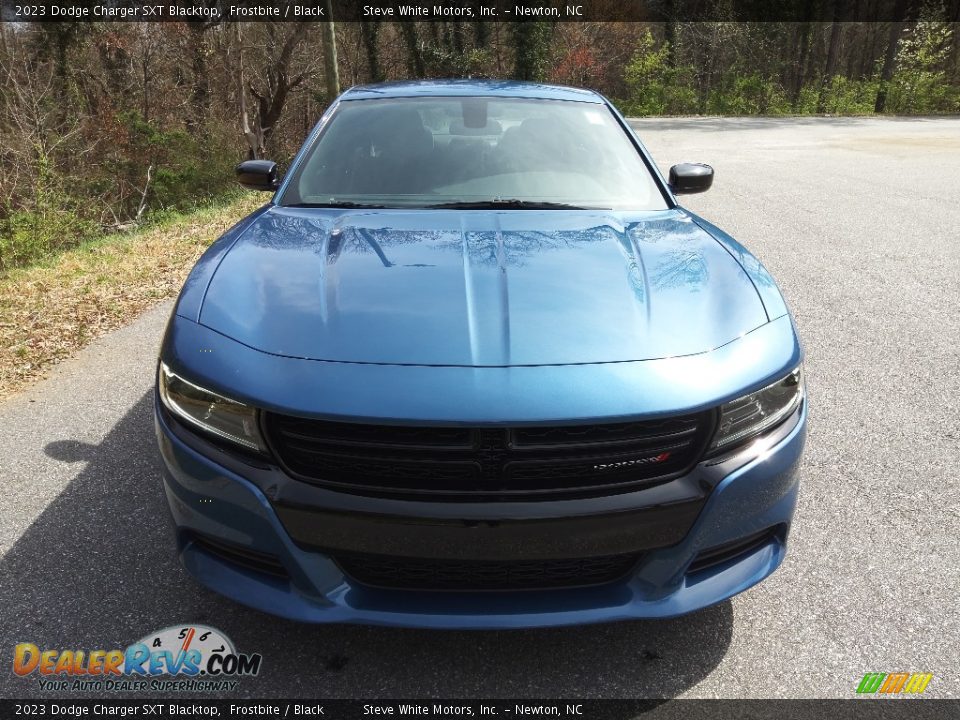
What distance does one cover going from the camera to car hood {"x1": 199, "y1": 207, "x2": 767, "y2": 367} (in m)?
1.89

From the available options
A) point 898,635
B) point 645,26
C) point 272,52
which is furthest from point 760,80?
point 898,635

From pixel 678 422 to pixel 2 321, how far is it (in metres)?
4.84

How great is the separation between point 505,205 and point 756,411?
142cm

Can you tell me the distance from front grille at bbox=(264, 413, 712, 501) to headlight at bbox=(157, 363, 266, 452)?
50 millimetres

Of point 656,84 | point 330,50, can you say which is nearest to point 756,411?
point 330,50

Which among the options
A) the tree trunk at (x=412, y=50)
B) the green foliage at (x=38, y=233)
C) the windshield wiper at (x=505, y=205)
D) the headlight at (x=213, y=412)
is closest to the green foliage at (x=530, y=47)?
the tree trunk at (x=412, y=50)

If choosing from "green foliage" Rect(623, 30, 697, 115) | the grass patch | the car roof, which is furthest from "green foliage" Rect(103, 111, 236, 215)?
"green foliage" Rect(623, 30, 697, 115)

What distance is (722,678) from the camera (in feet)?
6.72

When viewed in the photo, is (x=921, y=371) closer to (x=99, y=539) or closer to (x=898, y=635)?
(x=898, y=635)

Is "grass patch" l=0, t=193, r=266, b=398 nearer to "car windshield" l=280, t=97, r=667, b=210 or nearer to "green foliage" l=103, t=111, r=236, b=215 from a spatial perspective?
"car windshield" l=280, t=97, r=667, b=210

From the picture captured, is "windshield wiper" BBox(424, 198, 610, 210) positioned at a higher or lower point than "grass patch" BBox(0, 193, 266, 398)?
higher

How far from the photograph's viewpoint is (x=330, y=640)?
7.09 ft

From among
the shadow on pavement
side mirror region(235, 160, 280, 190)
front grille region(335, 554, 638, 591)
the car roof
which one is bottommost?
the shadow on pavement

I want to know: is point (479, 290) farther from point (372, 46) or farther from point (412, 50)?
point (412, 50)
